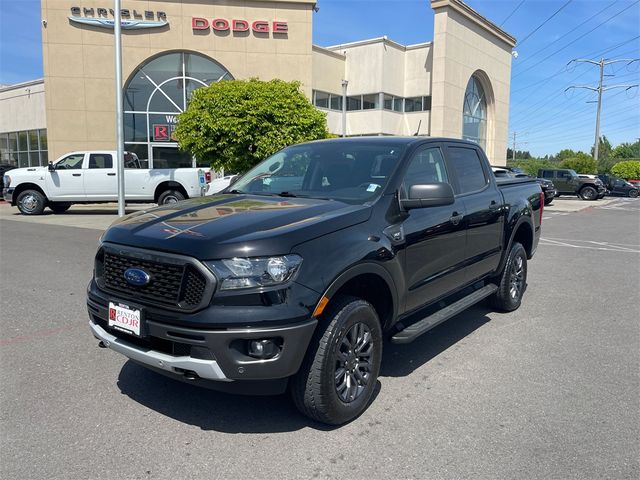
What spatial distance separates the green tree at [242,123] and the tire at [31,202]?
5058 millimetres

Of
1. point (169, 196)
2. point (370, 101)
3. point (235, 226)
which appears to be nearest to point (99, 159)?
point (169, 196)

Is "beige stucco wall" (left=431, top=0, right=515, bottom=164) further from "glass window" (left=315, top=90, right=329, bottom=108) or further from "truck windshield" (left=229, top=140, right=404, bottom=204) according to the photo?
"truck windshield" (left=229, top=140, right=404, bottom=204)

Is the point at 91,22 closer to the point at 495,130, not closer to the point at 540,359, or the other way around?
the point at 540,359

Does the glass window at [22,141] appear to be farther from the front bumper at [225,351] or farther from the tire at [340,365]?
the tire at [340,365]

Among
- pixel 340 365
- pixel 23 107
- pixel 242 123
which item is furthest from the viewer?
pixel 23 107

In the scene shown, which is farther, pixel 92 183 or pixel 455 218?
pixel 92 183

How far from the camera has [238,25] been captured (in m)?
25.8

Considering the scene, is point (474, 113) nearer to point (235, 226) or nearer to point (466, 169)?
point (466, 169)

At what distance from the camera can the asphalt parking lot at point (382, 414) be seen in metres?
2.89

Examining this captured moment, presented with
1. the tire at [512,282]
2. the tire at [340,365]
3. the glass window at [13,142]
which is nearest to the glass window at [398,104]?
the glass window at [13,142]

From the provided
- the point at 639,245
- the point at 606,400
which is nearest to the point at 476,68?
the point at 639,245

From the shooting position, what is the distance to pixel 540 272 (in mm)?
8547

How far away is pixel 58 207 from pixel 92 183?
7.96ft

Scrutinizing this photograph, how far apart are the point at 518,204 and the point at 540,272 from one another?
3121 mm
